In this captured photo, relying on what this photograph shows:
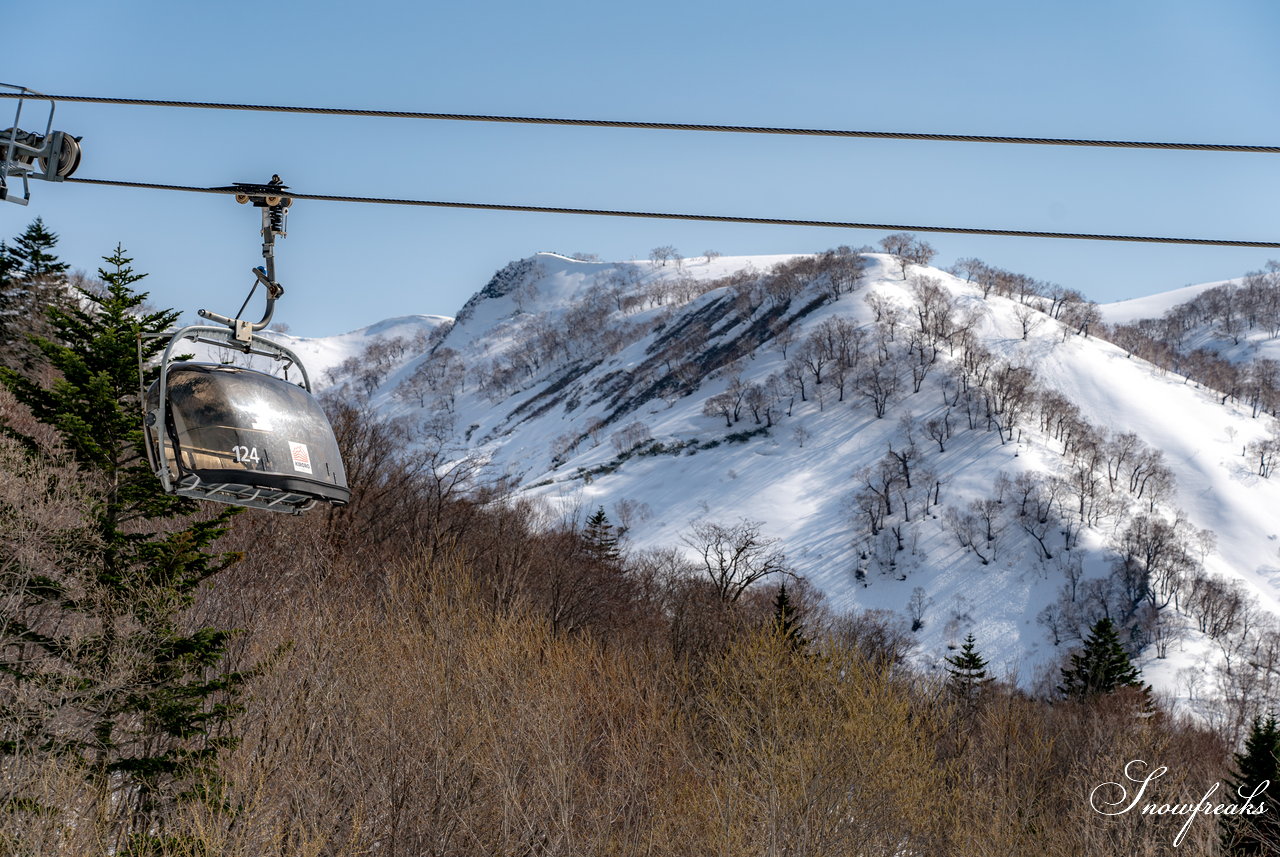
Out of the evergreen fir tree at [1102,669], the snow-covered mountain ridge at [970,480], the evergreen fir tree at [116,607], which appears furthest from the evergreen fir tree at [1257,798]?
the snow-covered mountain ridge at [970,480]

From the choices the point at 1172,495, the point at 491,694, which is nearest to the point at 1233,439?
the point at 1172,495

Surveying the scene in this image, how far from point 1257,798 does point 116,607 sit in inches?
1550

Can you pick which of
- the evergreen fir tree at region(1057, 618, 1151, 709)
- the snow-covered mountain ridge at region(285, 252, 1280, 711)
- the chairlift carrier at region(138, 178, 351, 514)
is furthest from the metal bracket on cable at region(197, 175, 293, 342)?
the snow-covered mountain ridge at region(285, 252, 1280, 711)

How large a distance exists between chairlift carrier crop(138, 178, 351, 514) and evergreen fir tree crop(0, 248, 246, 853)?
15458 mm

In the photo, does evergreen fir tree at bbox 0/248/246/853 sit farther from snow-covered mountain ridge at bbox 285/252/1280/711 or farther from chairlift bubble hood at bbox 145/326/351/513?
snow-covered mountain ridge at bbox 285/252/1280/711

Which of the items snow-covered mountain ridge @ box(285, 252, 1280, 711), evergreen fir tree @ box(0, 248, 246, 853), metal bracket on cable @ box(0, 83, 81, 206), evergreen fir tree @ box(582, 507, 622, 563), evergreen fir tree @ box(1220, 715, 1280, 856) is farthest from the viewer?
snow-covered mountain ridge @ box(285, 252, 1280, 711)

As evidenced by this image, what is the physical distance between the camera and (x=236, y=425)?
345 inches

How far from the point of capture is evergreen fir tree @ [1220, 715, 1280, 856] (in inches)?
1372

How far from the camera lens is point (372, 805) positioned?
2783 centimetres

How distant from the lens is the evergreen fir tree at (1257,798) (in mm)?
34844

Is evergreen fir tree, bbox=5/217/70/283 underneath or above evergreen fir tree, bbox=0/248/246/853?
above

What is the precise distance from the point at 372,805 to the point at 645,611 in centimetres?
3816

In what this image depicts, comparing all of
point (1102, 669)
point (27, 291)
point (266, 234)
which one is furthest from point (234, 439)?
point (1102, 669)

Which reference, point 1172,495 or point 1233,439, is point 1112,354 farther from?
point 1172,495
